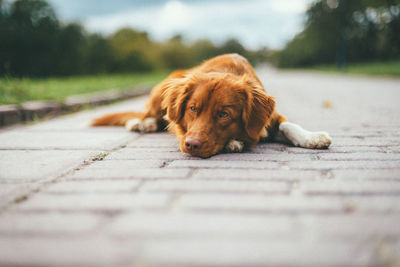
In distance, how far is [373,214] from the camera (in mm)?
1581

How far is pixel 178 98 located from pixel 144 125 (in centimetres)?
107

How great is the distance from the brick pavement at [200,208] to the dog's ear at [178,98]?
1.59 ft

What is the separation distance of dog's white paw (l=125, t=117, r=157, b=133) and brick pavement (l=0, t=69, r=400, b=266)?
1.24 metres

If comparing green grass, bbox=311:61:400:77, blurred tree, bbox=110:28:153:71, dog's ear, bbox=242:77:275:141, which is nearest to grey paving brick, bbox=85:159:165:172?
dog's ear, bbox=242:77:275:141

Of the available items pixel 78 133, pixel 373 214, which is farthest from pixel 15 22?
pixel 373 214

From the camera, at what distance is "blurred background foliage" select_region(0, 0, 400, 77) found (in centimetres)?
2502

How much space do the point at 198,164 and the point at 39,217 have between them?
1209mm

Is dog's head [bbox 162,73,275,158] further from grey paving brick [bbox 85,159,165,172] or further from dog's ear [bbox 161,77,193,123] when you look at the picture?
grey paving brick [bbox 85,159,165,172]

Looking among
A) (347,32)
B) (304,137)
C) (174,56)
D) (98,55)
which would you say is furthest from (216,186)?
(347,32)

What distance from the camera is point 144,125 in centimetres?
421

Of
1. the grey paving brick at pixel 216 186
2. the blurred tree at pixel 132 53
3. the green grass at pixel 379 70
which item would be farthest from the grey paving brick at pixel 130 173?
the blurred tree at pixel 132 53

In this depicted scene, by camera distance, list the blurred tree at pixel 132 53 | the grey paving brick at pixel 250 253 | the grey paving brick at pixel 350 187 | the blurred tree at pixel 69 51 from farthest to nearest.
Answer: the blurred tree at pixel 132 53 < the blurred tree at pixel 69 51 < the grey paving brick at pixel 350 187 < the grey paving brick at pixel 250 253

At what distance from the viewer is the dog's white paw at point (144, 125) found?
4.20 metres

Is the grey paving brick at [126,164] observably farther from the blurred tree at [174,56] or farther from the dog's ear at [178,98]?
the blurred tree at [174,56]
